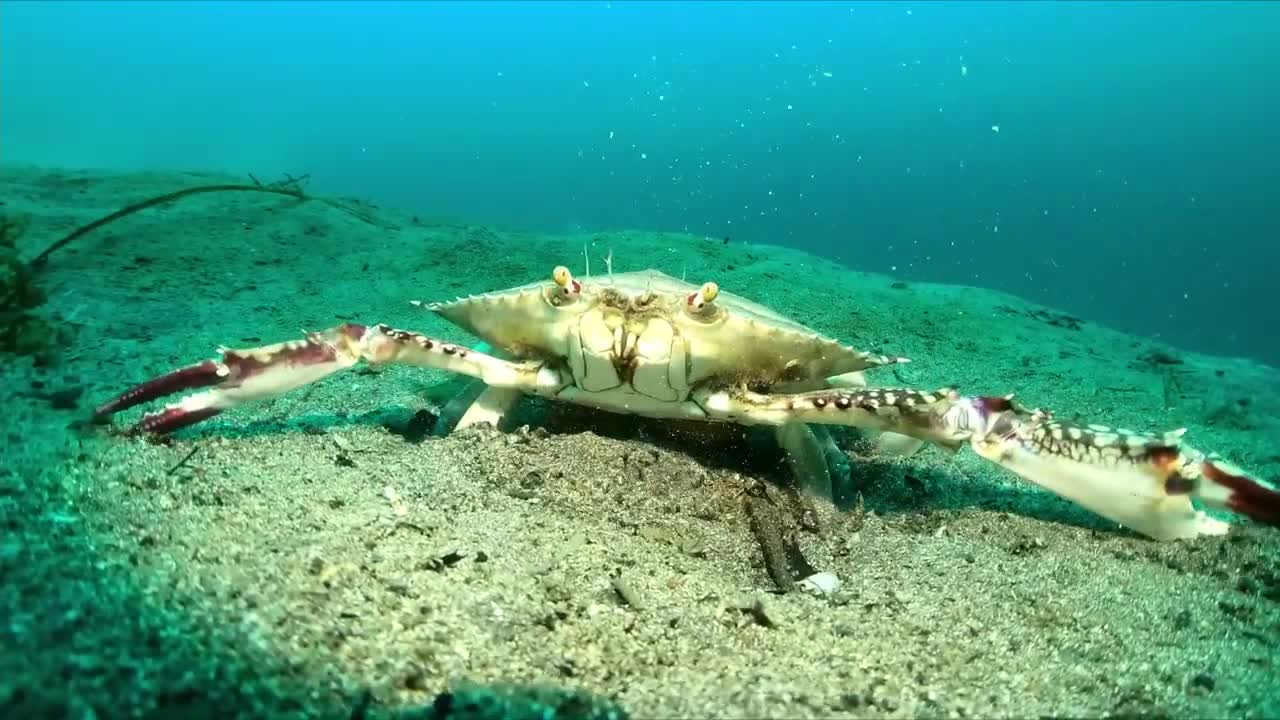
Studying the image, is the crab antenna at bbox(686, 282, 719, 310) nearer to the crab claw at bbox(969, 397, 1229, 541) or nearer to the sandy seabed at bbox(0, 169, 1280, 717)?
the sandy seabed at bbox(0, 169, 1280, 717)

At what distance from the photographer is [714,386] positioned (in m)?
3.55

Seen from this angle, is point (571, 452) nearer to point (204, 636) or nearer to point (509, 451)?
point (509, 451)

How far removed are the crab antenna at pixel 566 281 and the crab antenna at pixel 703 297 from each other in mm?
501

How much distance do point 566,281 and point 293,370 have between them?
1.31 m

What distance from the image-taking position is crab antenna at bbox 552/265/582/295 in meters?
3.21

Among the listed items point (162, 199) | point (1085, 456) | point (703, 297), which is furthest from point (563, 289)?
point (162, 199)

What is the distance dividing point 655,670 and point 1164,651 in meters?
1.67

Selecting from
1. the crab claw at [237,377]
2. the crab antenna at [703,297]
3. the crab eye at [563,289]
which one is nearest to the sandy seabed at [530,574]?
the crab claw at [237,377]

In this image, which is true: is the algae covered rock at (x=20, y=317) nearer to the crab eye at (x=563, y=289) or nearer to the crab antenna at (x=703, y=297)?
the crab eye at (x=563, y=289)

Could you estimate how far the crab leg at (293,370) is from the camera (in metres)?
3.20

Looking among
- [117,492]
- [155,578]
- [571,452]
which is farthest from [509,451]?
[155,578]

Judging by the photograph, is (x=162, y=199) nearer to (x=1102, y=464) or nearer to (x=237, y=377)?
(x=237, y=377)

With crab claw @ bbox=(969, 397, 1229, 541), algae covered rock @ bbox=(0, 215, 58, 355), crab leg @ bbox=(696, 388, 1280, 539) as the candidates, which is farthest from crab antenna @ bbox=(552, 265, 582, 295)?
algae covered rock @ bbox=(0, 215, 58, 355)

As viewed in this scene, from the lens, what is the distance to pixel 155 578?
191 cm
